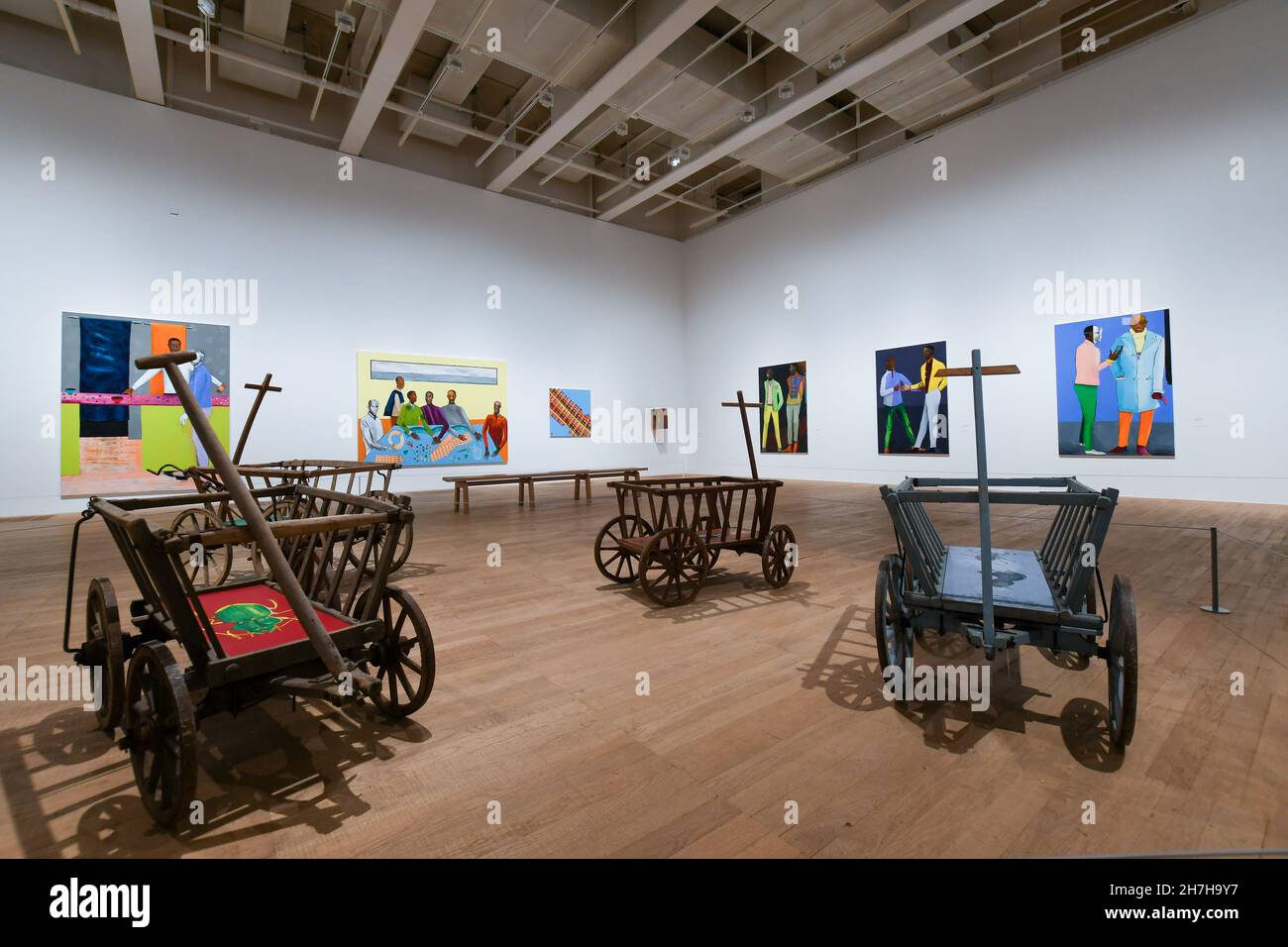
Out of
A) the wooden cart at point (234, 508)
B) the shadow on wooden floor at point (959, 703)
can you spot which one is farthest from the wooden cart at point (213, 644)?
the shadow on wooden floor at point (959, 703)

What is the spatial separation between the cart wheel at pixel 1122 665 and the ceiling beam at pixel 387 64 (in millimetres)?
9029

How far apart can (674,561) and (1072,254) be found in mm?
9413

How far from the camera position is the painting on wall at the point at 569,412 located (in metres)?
13.5

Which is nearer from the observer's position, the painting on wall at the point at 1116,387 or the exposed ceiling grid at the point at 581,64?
the exposed ceiling grid at the point at 581,64

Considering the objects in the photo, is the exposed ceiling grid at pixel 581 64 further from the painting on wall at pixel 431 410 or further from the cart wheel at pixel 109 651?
the cart wheel at pixel 109 651

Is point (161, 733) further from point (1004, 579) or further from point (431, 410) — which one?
point (431, 410)

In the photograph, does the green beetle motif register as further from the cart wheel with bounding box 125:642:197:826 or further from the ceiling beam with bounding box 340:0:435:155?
the ceiling beam with bounding box 340:0:435:155

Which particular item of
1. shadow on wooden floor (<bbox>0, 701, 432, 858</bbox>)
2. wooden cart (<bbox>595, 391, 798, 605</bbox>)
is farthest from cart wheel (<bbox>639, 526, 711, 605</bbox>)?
shadow on wooden floor (<bbox>0, 701, 432, 858</bbox>)

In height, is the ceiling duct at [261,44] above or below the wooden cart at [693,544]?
above

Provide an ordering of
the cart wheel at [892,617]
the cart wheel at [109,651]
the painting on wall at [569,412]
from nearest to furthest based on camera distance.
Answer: the cart wheel at [109,651] < the cart wheel at [892,617] < the painting on wall at [569,412]

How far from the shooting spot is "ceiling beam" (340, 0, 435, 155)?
7.44m

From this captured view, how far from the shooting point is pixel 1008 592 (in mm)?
2283

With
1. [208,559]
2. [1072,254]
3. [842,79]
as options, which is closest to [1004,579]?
[208,559]

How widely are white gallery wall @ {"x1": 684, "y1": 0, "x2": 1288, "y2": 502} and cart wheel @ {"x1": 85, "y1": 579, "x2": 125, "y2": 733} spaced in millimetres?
11070
